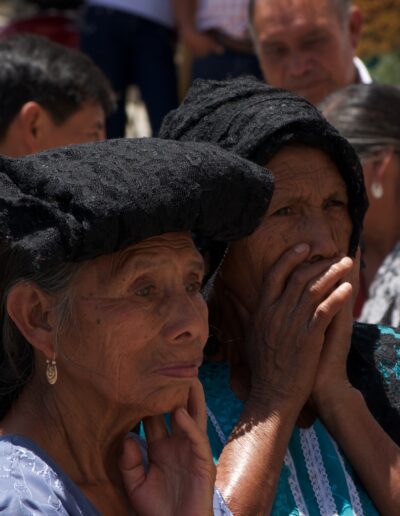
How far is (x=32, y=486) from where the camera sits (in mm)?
2281

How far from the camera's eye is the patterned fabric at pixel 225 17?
6.48 m

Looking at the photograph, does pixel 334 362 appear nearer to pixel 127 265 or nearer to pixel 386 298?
pixel 127 265

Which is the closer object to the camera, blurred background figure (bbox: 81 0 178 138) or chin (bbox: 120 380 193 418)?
chin (bbox: 120 380 193 418)

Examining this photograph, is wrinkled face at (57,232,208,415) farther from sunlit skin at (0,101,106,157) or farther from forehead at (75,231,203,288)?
sunlit skin at (0,101,106,157)

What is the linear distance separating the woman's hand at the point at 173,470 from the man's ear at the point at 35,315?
0.32 meters

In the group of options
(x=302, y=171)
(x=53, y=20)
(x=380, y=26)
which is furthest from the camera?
(x=53, y=20)

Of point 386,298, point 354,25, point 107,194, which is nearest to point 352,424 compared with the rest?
point 107,194

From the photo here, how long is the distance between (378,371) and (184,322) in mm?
844

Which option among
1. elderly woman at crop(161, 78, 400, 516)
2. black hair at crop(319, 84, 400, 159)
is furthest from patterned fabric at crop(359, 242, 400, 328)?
elderly woman at crop(161, 78, 400, 516)

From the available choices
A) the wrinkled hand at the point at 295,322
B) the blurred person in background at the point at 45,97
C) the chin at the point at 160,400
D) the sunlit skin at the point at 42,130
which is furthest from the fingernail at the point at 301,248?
the blurred person in background at the point at 45,97

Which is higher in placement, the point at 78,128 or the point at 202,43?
the point at 78,128

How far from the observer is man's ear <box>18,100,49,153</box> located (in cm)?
486

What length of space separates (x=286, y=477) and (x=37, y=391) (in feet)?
2.34

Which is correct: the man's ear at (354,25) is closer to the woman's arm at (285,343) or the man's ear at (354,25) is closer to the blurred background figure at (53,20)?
the blurred background figure at (53,20)
